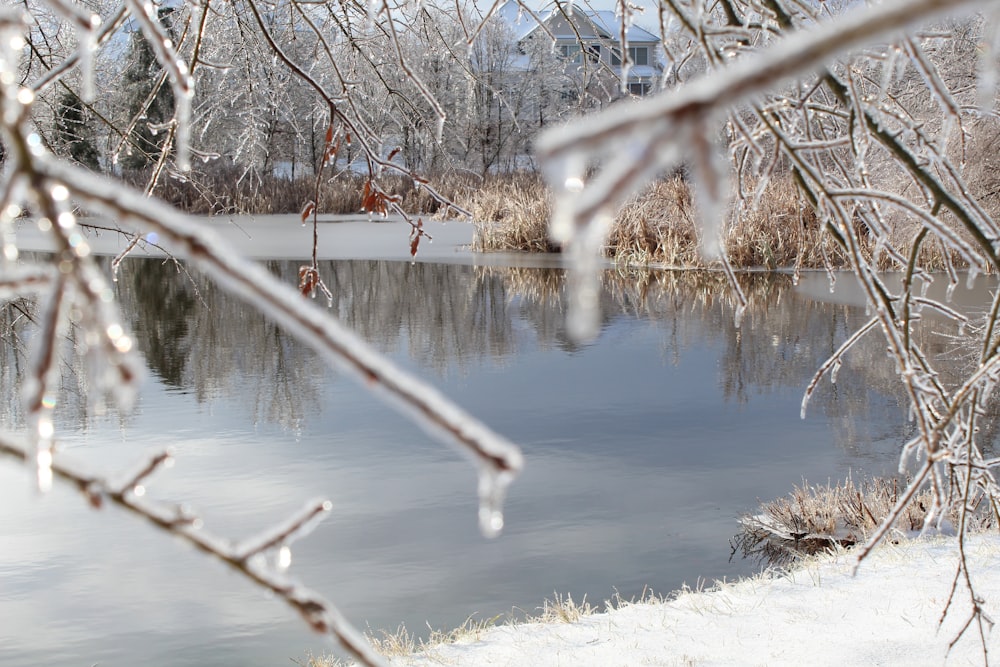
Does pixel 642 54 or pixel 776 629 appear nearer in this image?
pixel 776 629

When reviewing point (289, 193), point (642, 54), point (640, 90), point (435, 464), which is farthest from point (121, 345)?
point (642, 54)

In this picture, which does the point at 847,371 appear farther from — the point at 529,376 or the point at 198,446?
the point at 198,446

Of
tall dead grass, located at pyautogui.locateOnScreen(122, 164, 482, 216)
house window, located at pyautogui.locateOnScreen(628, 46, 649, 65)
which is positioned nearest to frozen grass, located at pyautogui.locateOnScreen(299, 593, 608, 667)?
tall dead grass, located at pyautogui.locateOnScreen(122, 164, 482, 216)

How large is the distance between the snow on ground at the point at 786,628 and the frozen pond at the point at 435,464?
98cm

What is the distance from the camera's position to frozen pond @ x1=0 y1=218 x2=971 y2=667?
16.5 feet

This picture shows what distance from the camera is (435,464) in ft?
23.4

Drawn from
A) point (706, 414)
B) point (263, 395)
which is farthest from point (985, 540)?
point (263, 395)

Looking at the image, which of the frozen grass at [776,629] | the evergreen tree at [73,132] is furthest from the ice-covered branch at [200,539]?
the frozen grass at [776,629]

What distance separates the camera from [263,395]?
358 inches

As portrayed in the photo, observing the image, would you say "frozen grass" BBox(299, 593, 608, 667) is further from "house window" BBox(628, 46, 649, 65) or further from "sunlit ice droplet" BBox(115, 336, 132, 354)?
"house window" BBox(628, 46, 649, 65)

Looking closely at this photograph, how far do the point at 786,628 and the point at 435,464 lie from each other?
3827 millimetres

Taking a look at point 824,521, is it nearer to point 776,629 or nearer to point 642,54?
point 776,629

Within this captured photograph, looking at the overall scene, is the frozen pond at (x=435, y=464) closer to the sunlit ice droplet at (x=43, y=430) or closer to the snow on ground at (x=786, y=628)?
the snow on ground at (x=786, y=628)

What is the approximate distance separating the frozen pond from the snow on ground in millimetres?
985
